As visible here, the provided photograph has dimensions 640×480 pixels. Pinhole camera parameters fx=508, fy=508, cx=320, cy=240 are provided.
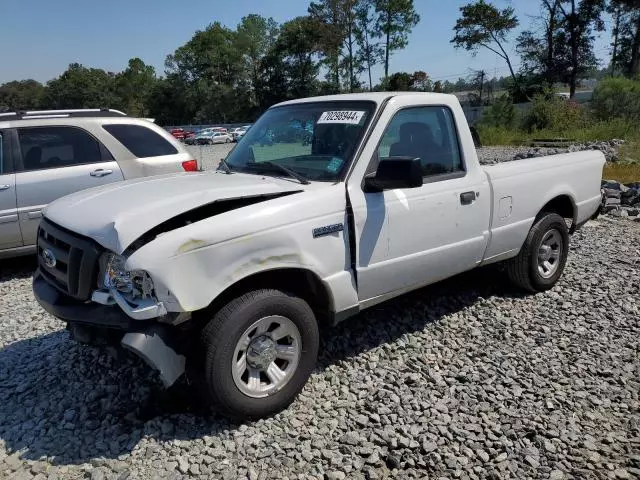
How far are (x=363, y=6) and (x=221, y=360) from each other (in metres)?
65.7

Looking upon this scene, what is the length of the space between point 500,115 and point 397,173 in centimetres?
2874

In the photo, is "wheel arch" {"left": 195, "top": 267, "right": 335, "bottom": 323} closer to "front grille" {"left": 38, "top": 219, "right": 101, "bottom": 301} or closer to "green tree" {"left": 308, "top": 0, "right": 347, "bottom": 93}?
"front grille" {"left": 38, "top": 219, "right": 101, "bottom": 301}

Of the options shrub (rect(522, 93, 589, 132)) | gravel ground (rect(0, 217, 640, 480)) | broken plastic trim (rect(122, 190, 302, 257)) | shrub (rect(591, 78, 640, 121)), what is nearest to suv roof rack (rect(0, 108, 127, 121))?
gravel ground (rect(0, 217, 640, 480))

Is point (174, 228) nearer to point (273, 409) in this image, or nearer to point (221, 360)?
point (221, 360)

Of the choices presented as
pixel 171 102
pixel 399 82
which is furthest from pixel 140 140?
pixel 171 102

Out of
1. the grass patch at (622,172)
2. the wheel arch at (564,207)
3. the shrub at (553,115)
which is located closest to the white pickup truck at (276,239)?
the wheel arch at (564,207)

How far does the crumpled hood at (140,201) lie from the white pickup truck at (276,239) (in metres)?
0.01

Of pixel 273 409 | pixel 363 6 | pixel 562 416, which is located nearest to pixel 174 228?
pixel 273 409

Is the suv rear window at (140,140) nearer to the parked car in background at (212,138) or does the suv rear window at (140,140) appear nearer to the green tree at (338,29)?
the parked car in background at (212,138)

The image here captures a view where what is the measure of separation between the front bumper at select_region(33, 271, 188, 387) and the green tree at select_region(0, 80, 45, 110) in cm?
9810

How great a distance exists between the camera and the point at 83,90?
8344cm

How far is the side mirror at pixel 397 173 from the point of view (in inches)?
127

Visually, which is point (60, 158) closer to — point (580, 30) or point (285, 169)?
point (285, 169)

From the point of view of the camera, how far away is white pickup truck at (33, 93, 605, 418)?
9.19 ft
